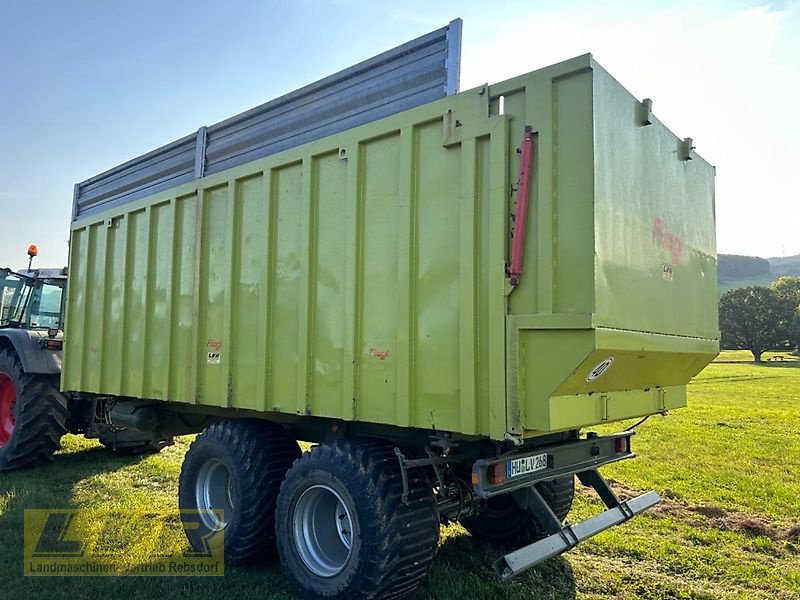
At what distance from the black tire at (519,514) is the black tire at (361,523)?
54.3 inches

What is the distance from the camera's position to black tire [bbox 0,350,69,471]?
7.29m

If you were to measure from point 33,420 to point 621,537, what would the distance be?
6846 millimetres

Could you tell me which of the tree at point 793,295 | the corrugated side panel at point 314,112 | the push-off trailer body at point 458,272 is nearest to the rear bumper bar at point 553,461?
the push-off trailer body at point 458,272

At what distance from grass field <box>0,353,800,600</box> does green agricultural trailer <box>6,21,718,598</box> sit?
1.44 ft

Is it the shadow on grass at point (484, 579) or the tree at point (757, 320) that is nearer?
the shadow on grass at point (484, 579)

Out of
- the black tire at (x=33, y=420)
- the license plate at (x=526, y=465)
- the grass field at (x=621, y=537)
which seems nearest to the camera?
the license plate at (x=526, y=465)

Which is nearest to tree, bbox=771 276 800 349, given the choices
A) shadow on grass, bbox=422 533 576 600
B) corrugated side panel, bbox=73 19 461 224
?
shadow on grass, bbox=422 533 576 600

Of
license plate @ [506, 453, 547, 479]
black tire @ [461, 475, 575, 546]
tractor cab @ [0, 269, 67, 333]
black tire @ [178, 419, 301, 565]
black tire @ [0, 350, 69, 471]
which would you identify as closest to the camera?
license plate @ [506, 453, 547, 479]

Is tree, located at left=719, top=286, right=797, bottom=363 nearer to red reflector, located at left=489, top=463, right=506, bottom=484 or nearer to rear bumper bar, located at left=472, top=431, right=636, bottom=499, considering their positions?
rear bumper bar, located at left=472, top=431, right=636, bottom=499

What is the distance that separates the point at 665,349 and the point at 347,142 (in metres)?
2.60

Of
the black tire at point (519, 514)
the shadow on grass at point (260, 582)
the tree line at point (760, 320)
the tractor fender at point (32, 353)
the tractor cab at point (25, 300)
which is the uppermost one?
the tree line at point (760, 320)

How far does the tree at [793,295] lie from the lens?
5494 centimetres

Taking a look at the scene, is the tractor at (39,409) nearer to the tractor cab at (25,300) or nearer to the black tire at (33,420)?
the black tire at (33,420)

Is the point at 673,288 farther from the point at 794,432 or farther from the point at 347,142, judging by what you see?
the point at 794,432
